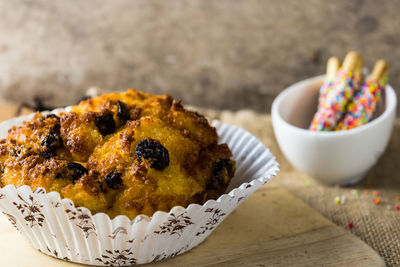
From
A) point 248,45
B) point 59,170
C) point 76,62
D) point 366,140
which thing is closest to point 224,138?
point 366,140

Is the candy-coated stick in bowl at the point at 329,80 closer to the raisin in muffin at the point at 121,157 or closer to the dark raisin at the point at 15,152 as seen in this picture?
the raisin in muffin at the point at 121,157

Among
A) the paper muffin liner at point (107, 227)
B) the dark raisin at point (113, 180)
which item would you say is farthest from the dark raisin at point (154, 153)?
the paper muffin liner at point (107, 227)

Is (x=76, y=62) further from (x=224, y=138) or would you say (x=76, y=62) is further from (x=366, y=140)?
(x=366, y=140)

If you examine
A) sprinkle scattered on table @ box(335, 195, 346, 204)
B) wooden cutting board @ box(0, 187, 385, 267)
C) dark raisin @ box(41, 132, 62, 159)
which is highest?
dark raisin @ box(41, 132, 62, 159)

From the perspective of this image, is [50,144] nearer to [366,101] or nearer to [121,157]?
[121,157]

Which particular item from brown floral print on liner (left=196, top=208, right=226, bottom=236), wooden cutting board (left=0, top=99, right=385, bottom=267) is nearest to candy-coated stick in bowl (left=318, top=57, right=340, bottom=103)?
wooden cutting board (left=0, top=99, right=385, bottom=267)

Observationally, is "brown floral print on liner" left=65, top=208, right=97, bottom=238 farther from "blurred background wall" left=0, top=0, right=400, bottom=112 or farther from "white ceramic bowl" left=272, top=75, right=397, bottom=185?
"blurred background wall" left=0, top=0, right=400, bottom=112

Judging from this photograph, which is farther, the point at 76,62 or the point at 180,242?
the point at 76,62
